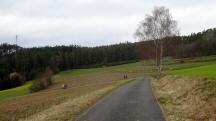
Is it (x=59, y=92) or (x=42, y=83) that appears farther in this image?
(x=42, y=83)

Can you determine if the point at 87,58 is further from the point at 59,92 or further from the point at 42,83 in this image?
the point at 59,92

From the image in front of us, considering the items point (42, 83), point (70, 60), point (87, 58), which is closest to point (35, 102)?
point (42, 83)

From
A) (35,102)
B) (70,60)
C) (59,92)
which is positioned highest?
(70,60)

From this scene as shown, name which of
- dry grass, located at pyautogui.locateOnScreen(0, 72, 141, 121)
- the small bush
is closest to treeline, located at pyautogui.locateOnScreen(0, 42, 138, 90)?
the small bush

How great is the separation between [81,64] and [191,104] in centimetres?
16211

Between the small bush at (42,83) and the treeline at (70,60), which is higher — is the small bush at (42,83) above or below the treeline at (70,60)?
below

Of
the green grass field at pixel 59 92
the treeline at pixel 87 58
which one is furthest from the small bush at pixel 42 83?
the treeline at pixel 87 58

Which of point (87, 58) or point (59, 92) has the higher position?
point (87, 58)

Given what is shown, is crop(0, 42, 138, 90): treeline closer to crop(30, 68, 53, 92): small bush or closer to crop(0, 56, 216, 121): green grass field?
crop(0, 56, 216, 121): green grass field

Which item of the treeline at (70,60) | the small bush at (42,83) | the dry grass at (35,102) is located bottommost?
the small bush at (42,83)

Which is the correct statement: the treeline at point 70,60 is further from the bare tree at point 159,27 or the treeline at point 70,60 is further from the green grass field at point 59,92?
the bare tree at point 159,27

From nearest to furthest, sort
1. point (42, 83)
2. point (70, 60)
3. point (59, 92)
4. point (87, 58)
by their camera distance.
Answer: point (59, 92) < point (42, 83) < point (70, 60) < point (87, 58)

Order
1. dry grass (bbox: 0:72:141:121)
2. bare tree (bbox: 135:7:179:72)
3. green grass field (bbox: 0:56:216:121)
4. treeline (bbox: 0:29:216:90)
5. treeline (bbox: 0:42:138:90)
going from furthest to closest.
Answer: treeline (bbox: 0:42:138:90)
treeline (bbox: 0:29:216:90)
bare tree (bbox: 135:7:179:72)
green grass field (bbox: 0:56:216:121)
dry grass (bbox: 0:72:141:121)

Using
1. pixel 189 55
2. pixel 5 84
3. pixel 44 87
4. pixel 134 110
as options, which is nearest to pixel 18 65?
pixel 5 84
